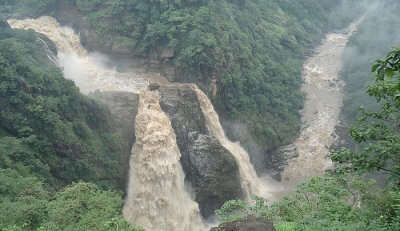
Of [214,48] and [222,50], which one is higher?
[214,48]

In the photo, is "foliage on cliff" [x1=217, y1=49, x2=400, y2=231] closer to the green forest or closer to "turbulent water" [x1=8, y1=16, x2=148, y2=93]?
the green forest

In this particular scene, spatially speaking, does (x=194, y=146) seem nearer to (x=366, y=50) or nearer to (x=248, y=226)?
(x=248, y=226)

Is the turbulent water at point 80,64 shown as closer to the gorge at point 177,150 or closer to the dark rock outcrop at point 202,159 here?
the gorge at point 177,150

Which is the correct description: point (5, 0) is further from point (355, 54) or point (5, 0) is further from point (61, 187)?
point (355, 54)

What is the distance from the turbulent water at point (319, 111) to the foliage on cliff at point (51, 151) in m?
11.7

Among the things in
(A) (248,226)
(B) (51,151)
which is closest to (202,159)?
(B) (51,151)

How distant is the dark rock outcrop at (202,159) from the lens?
22328mm

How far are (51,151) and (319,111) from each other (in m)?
20.2

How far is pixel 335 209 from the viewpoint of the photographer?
10.1 meters

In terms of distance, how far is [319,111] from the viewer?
→ 108ft

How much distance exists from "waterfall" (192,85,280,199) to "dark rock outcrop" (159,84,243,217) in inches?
35.5

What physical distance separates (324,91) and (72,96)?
20.9 metres

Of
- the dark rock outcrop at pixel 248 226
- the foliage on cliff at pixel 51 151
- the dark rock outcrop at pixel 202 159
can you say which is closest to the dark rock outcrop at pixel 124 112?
the foliage on cliff at pixel 51 151

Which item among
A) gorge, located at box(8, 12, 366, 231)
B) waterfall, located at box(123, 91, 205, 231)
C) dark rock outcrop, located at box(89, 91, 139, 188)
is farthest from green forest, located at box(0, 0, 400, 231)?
gorge, located at box(8, 12, 366, 231)
